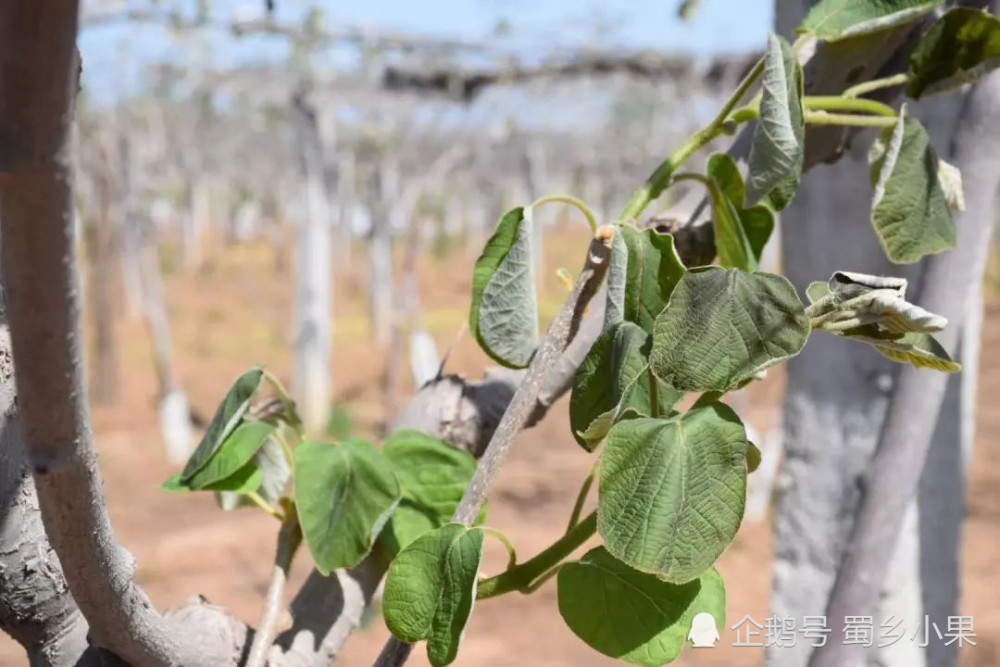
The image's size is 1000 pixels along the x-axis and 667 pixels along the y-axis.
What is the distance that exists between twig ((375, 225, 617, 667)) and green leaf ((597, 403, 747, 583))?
62mm

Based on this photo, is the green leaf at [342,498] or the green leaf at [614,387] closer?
the green leaf at [614,387]

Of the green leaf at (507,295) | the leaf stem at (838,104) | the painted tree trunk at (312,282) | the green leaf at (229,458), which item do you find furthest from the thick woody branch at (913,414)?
the painted tree trunk at (312,282)

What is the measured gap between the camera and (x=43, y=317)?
25cm

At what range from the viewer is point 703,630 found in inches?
17.2

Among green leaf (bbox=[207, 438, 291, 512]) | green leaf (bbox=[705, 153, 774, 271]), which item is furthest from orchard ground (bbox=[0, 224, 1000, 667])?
green leaf (bbox=[705, 153, 774, 271])

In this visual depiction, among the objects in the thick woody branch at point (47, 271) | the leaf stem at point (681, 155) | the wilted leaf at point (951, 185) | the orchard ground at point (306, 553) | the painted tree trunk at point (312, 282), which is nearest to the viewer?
the thick woody branch at point (47, 271)

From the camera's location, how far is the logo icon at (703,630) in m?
0.44

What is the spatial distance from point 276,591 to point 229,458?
0.08 meters

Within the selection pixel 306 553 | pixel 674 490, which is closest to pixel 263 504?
pixel 674 490

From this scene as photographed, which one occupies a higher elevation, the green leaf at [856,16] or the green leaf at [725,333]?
the green leaf at [856,16]

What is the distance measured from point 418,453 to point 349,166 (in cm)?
1547

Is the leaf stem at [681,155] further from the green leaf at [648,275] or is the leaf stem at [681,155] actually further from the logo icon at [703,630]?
the logo icon at [703,630]

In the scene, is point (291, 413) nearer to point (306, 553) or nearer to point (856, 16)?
point (856, 16)

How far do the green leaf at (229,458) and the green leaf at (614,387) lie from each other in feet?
0.65
